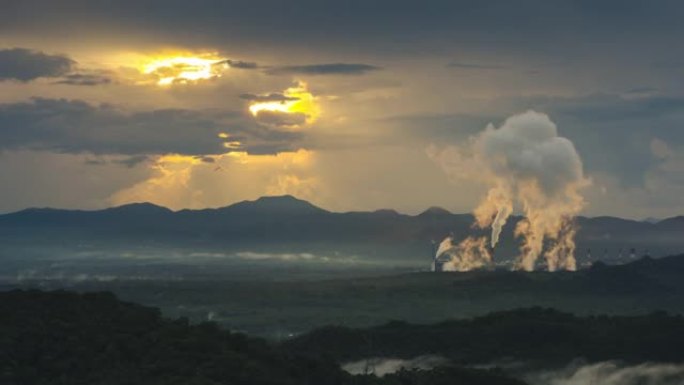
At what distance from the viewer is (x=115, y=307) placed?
549 ft

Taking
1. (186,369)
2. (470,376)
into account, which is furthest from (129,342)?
(470,376)

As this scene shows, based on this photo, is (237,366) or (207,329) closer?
(237,366)

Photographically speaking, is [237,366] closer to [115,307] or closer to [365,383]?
[365,383]

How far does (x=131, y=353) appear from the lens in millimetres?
143500

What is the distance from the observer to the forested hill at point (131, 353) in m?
134

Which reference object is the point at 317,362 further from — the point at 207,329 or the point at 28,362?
the point at 28,362

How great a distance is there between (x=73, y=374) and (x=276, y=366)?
2534cm

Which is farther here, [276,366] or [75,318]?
[75,318]

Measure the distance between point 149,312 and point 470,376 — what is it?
145 ft

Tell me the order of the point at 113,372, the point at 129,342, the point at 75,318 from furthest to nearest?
the point at 75,318, the point at 129,342, the point at 113,372

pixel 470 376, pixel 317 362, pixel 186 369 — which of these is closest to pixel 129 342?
pixel 186 369

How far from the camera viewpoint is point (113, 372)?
13350 cm

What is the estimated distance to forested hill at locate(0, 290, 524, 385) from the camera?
439 feet

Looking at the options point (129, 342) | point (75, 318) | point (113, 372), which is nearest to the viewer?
point (113, 372)
